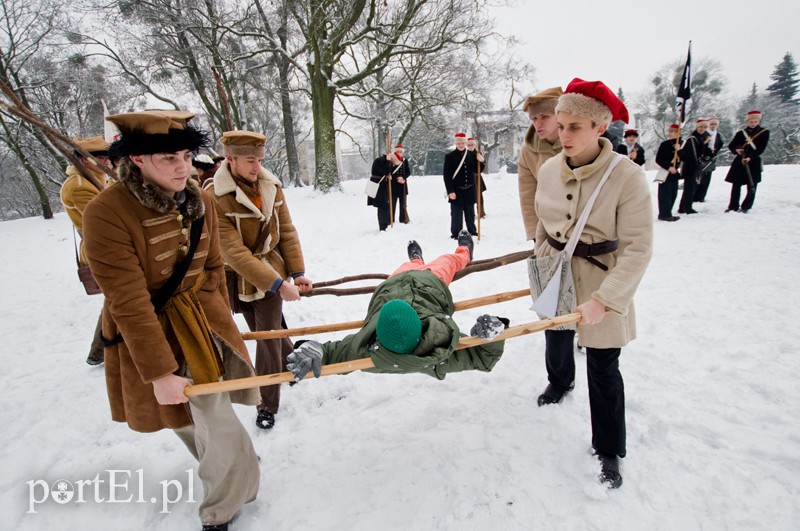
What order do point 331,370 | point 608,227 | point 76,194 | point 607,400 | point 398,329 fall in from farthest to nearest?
point 76,194, point 607,400, point 608,227, point 398,329, point 331,370

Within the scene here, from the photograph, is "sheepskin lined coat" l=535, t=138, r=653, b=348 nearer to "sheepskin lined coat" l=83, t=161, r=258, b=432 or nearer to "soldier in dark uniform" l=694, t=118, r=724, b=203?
"sheepskin lined coat" l=83, t=161, r=258, b=432

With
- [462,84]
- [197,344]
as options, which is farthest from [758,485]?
[462,84]

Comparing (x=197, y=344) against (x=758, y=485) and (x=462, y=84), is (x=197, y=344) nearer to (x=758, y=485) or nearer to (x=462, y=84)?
(x=758, y=485)

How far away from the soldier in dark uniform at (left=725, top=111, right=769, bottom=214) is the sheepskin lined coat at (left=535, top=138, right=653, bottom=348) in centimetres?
909

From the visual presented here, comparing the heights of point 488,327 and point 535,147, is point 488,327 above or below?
below

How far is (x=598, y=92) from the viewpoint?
81.3 inches

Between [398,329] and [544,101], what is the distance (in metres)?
2.47

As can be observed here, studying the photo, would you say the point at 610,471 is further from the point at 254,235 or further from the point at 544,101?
the point at 254,235

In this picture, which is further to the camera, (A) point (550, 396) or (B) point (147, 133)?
(A) point (550, 396)

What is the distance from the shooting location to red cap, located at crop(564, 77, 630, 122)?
207cm

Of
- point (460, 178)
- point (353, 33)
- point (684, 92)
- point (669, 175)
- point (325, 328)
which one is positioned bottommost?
point (325, 328)

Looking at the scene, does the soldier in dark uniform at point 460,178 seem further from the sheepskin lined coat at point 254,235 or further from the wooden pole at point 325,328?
the wooden pole at point 325,328

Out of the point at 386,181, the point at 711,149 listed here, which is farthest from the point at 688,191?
the point at 386,181

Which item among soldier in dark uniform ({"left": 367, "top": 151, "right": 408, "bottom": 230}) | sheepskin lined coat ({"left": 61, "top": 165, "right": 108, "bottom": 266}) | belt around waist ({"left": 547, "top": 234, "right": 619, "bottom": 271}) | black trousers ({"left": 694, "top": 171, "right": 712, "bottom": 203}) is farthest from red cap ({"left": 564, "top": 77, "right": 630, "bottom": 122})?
black trousers ({"left": 694, "top": 171, "right": 712, "bottom": 203})
